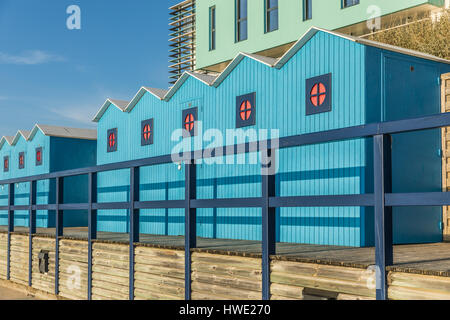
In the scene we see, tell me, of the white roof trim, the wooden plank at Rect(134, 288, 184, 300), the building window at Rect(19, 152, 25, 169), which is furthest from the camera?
the building window at Rect(19, 152, 25, 169)

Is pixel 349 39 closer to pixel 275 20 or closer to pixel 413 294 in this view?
pixel 413 294

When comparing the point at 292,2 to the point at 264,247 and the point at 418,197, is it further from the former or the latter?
the point at 418,197

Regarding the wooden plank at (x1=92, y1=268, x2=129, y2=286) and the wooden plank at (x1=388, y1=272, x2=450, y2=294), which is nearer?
the wooden plank at (x1=388, y1=272, x2=450, y2=294)

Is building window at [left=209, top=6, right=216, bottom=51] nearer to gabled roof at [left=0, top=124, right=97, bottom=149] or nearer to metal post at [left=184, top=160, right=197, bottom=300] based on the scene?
gabled roof at [left=0, top=124, right=97, bottom=149]

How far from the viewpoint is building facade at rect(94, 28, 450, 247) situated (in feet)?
28.2

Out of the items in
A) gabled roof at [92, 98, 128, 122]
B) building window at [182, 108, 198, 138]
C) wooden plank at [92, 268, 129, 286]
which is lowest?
wooden plank at [92, 268, 129, 286]

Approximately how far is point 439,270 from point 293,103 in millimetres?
5077

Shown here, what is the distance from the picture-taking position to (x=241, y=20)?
23.8 meters

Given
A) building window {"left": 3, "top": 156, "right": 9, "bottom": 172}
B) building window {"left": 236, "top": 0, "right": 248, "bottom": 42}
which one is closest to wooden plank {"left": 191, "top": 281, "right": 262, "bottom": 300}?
building window {"left": 3, "top": 156, "right": 9, "bottom": 172}

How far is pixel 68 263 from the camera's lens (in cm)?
1098

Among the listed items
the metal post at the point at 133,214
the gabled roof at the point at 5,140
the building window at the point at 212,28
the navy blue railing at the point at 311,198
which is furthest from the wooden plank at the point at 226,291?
the building window at the point at 212,28

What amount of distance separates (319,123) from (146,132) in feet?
18.0

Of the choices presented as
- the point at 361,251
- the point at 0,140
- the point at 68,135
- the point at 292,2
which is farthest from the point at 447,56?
the point at 0,140

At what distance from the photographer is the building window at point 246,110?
10.3m
